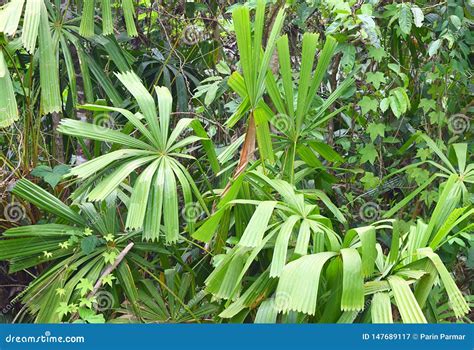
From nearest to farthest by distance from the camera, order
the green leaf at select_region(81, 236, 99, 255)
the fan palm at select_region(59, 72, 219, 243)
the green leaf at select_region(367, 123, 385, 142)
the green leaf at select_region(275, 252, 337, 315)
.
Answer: the green leaf at select_region(275, 252, 337, 315)
the fan palm at select_region(59, 72, 219, 243)
the green leaf at select_region(81, 236, 99, 255)
the green leaf at select_region(367, 123, 385, 142)

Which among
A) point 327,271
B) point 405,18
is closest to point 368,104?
point 405,18

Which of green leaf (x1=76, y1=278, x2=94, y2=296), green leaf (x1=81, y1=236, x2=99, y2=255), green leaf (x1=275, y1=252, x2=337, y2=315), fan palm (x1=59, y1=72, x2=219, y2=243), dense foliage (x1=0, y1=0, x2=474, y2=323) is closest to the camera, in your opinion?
green leaf (x1=275, y1=252, x2=337, y2=315)

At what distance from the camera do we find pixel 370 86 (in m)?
3.21

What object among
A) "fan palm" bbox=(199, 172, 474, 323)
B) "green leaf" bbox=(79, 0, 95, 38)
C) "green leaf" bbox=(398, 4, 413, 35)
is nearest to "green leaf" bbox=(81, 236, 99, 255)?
"fan palm" bbox=(199, 172, 474, 323)

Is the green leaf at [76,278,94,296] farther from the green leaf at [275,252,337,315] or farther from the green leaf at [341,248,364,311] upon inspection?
the green leaf at [341,248,364,311]

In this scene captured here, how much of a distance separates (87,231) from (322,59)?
3.57ft

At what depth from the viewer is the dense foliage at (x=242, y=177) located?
206 centimetres

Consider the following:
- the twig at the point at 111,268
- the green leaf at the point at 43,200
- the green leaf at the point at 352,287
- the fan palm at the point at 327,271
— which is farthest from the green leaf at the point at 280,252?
the green leaf at the point at 43,200

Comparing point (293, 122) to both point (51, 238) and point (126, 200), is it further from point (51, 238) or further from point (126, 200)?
point (51, 238)

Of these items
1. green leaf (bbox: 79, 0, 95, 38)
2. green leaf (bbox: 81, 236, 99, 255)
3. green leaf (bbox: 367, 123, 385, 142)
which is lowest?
green leaf (bbox: 81, 236, 99, 255)

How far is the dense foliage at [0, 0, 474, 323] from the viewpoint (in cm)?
206

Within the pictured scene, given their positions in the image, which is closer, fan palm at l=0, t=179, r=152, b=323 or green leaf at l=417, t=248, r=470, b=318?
green leaf at l=417, t=248, r=470, b=318

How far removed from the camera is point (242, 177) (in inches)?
88.0

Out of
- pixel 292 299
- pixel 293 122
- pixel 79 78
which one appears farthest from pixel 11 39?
pixel 292 299
